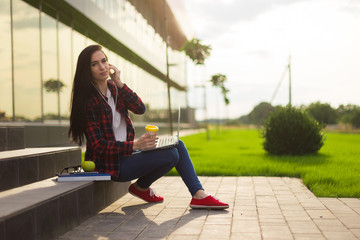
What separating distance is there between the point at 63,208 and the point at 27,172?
3.00 feet

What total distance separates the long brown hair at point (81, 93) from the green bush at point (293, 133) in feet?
25.5

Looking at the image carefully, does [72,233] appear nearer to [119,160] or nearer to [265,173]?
[119,160]

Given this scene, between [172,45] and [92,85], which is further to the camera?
[172,45]

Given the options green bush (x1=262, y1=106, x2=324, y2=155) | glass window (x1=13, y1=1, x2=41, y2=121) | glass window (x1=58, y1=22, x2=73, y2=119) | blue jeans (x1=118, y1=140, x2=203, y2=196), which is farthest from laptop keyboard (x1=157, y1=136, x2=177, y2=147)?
glass window (x1=58, y1=22, x2=73, y2=119)

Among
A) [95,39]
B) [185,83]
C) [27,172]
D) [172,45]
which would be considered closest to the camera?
[27,172]

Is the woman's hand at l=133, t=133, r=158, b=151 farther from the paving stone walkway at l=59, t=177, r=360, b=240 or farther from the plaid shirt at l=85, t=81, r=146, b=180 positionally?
the paving stone walkway at l=59, t=177, r=360, b=240

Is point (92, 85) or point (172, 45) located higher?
point (172, 45)

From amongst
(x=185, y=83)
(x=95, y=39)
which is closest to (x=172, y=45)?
(x=185, y=83)

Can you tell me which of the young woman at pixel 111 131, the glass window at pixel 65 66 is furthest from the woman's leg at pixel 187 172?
the glass window at pixel 65 66

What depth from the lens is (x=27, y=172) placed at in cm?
414

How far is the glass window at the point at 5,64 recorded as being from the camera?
9242mm

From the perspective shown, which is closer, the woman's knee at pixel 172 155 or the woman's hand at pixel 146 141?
the woman's hand at pixel 146 141

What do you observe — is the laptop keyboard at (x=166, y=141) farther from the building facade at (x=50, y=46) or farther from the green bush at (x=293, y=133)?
the green bush at (x=293, y=133)

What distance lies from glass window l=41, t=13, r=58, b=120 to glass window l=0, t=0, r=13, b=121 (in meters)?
1.91
